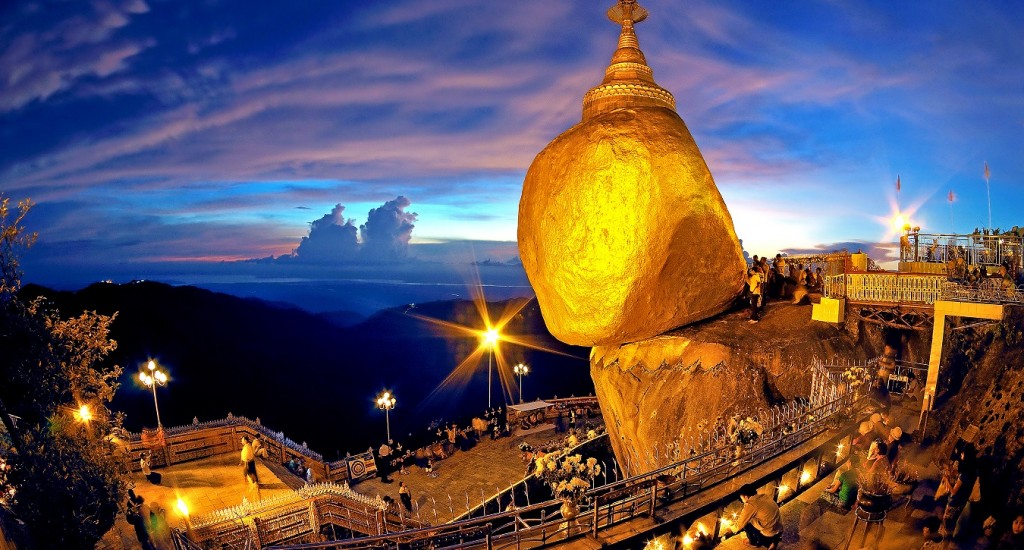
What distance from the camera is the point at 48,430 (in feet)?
25.2

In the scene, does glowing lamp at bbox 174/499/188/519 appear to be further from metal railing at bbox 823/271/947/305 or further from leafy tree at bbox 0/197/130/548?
metal railing at bbox 823/271/947/305

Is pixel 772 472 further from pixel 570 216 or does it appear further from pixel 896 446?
pixel 570 216

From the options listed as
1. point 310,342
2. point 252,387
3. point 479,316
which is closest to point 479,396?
point 252,387

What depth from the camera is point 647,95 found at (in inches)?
699

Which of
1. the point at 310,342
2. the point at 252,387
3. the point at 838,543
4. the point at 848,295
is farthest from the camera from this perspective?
the point at 310,342

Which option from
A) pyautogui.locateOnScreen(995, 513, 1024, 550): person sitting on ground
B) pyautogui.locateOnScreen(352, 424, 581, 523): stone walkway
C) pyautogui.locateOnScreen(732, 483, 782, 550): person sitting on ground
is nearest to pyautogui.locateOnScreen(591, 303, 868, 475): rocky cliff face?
pyautogui.locateOnScreen(352, 424, 581, 523): stone walkway

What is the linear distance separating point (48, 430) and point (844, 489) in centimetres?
1280

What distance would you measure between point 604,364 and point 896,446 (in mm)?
9154

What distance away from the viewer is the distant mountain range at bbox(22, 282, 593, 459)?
43.1 m

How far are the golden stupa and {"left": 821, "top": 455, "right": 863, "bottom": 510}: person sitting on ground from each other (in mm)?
7130

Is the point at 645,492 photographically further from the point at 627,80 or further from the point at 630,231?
the point at 627,80

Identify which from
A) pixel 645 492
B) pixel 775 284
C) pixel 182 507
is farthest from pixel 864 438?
pixel 182 507

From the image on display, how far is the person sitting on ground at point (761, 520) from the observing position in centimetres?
614

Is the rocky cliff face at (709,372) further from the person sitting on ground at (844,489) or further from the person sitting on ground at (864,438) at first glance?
the person sitting on ground at (844,489)
